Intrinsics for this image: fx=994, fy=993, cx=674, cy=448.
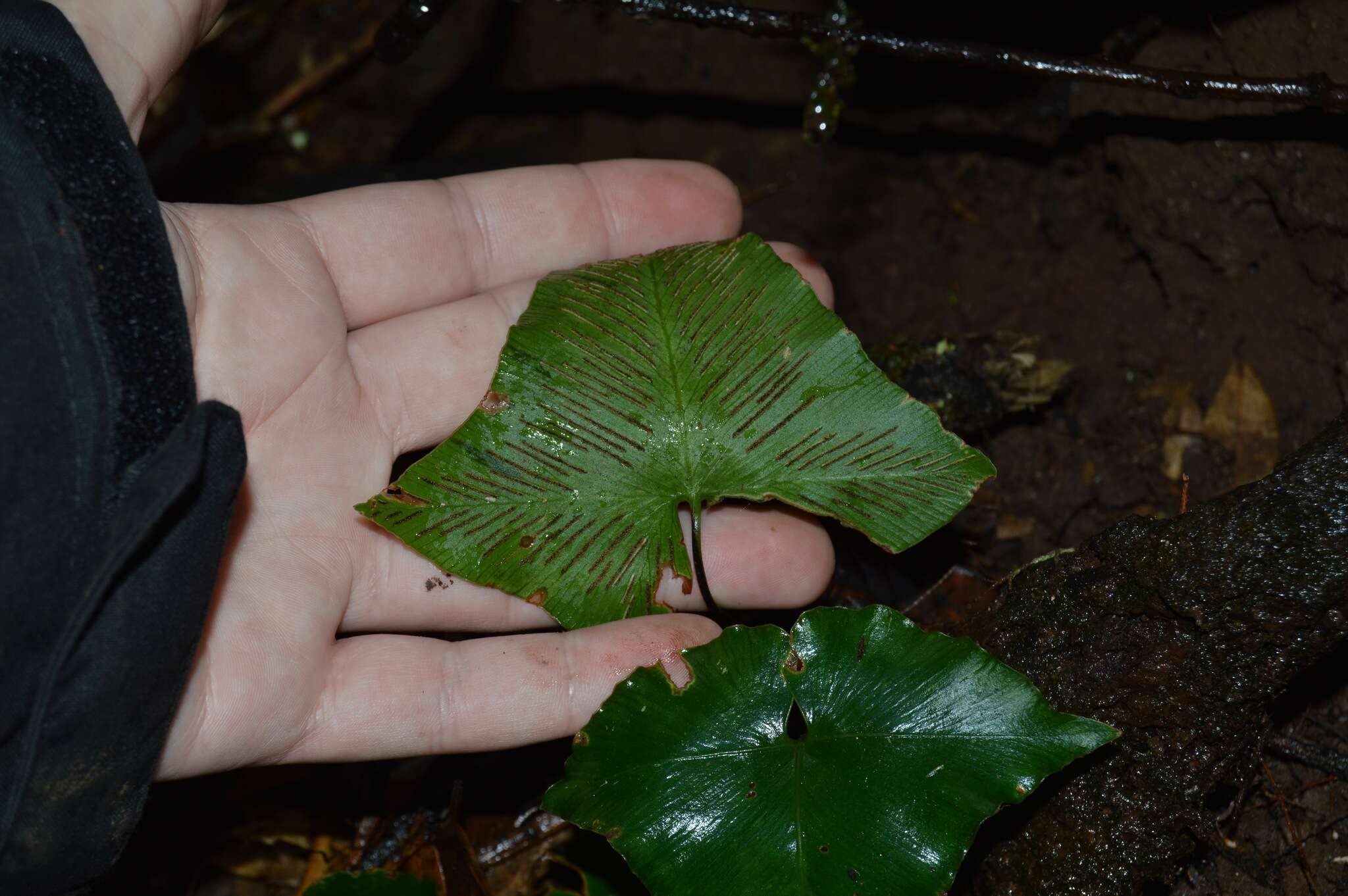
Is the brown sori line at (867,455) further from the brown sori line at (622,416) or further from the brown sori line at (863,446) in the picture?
the brown sori line at (622,416)

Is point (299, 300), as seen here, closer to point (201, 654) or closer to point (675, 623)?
point (201, 654)

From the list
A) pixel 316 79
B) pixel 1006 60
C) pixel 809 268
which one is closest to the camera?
pixel 1006 60

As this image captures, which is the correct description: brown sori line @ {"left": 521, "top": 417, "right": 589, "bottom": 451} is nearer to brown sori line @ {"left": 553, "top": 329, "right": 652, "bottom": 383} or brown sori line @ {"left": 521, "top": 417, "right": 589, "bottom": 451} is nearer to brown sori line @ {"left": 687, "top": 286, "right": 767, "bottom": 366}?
brown sori line @ {"left": 553, "top": 329, "right": 652, "bottom": 383}

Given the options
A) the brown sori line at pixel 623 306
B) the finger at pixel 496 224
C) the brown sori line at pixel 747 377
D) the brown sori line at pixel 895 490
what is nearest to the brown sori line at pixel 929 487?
the brown sori line at pixel 895 490

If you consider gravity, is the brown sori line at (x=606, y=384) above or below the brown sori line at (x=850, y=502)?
above

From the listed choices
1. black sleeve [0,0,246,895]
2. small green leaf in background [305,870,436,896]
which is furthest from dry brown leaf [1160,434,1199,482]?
black sleeve [0,0,246,895]

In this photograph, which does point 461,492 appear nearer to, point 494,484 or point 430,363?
point 494,484

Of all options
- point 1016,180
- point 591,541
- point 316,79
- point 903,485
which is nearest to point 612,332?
point 591,541
